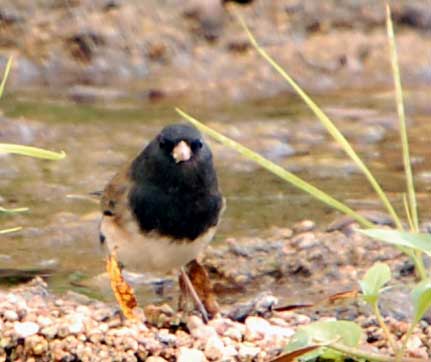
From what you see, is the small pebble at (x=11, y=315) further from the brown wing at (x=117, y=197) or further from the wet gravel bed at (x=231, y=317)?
the brown wing at (x=117, y=197)

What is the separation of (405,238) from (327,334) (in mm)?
323

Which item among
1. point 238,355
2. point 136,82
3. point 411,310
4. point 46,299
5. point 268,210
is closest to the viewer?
point 238,355

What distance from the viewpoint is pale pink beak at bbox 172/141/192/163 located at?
15.0ft

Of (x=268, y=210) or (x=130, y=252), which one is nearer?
(x=130, y=252)

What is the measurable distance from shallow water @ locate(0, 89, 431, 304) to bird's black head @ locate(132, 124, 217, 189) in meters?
0.52

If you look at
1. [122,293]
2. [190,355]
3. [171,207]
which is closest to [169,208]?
[171,207]

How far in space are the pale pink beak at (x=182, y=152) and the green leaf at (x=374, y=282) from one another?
103 cm

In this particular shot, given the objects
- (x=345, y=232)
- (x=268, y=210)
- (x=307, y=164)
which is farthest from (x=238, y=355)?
(x=307, y=164)

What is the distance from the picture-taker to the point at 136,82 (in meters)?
8.48

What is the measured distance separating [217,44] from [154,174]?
13.4ft

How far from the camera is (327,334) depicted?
3.65 m

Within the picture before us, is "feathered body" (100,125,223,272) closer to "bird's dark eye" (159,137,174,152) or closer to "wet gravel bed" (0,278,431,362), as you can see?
"bird's dark eye" (159,137,174,152)

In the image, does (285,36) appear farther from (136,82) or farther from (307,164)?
(307,164)

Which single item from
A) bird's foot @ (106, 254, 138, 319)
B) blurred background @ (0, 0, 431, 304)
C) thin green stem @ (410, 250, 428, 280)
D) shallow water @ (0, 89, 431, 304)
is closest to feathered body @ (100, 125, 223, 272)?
bird's foot @ (106, 254, 138, 319)
